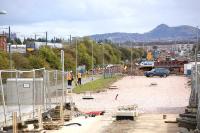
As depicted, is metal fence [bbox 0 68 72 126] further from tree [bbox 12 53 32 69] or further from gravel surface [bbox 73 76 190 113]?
tree [bbox 12 53 32 69]

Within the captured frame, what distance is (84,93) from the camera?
2018 inches

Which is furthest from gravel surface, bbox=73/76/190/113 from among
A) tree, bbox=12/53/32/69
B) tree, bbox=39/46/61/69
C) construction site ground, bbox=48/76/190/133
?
tree, bbox=39/46/61/69

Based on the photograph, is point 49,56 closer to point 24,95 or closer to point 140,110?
point 140,110

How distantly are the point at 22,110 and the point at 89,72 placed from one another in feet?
232

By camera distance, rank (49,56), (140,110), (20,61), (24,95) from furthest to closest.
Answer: (49,56) < (20,61) < (140,110) < (24,95)

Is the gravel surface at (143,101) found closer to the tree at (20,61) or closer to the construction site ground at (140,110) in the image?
the construction site ground at (140,110)

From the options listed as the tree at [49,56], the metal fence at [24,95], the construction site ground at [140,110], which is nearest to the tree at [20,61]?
the tree at [49,56]

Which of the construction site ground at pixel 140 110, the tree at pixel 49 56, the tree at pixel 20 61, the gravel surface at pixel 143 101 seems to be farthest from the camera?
the tree at pixel 49 56

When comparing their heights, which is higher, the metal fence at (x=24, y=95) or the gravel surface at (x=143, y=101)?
the metal fence at (x=24, y=95)

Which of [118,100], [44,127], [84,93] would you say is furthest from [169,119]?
[84,93]

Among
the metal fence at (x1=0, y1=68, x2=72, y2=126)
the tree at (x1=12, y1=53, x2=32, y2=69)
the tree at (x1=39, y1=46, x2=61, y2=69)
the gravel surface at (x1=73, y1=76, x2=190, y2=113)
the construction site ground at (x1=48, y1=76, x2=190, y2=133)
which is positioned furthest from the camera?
the tree at (x1=39, y1=46, x2=61, y2=69)

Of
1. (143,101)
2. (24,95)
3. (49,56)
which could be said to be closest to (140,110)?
(143,101)

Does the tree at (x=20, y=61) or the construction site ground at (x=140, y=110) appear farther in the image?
the tree at (x=20, y=61)

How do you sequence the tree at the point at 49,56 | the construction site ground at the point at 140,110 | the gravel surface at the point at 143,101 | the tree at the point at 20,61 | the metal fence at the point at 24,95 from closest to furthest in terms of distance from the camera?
the metal fence at the point at 24,95
the construction site ground at the point at 140,110
the gravel surface at the point at 143,101
the tree at the point at 20,61
the tree at the point at 49,56
